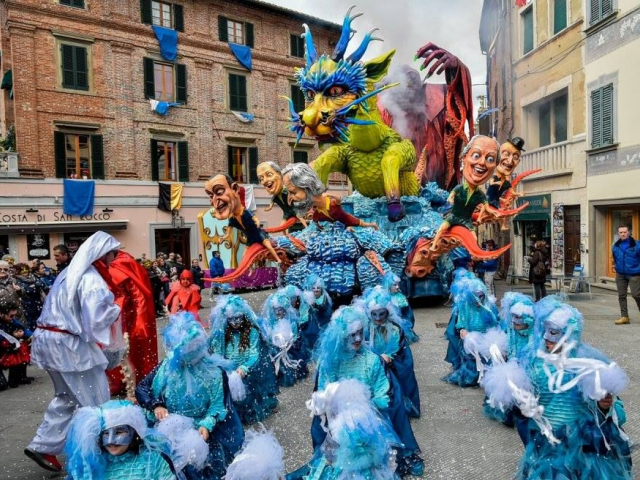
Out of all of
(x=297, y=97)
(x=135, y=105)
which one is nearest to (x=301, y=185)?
(x=135, y=105)

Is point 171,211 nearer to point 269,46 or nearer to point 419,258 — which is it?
point 269,46

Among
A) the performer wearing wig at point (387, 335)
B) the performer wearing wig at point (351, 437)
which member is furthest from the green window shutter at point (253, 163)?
the performer wearing wig at point (351, 437)

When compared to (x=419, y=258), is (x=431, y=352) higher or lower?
lower

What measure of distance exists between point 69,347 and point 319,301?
3.83 m

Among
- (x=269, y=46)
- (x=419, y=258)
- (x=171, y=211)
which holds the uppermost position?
(x=269, y=46)

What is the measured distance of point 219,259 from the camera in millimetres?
12867

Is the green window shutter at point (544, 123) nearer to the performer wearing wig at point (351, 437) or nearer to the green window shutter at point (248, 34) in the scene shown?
the green window shutter at point (248, 34)

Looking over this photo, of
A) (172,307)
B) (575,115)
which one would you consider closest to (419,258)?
(172,307)

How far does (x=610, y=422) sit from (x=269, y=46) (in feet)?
70.7

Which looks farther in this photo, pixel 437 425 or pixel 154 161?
pixel 154 161

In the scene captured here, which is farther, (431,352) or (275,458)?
(431,352)

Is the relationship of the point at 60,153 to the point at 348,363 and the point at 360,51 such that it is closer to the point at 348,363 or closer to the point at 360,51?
the point at 360,51

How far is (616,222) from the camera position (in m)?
13.1

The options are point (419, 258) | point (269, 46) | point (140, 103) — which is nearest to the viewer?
point (419, 258)
